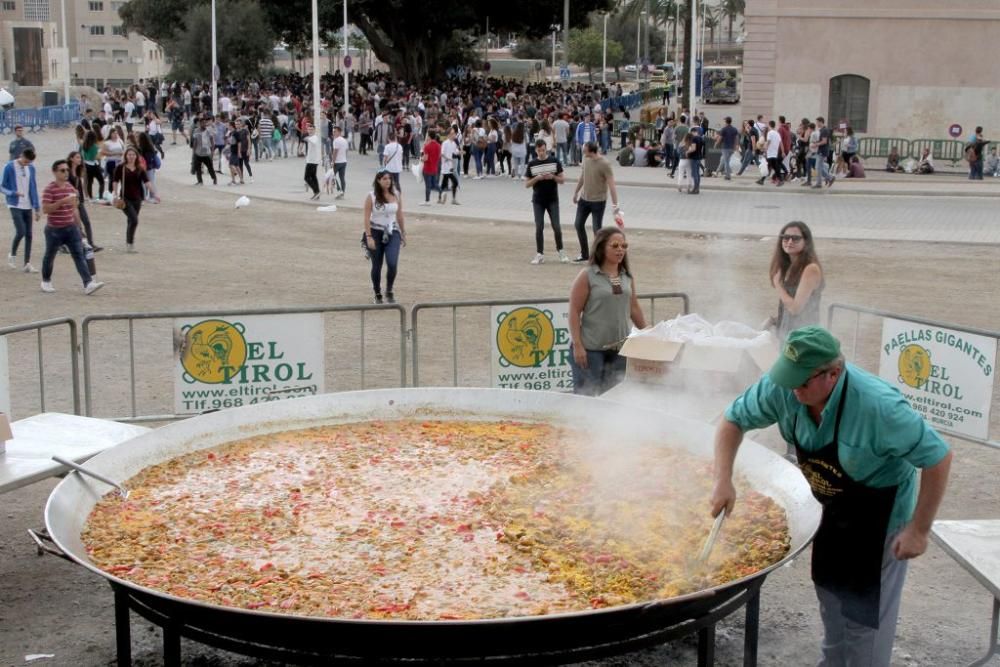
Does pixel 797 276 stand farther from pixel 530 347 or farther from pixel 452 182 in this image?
pixel 452 182

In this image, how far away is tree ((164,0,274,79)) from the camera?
68812mm

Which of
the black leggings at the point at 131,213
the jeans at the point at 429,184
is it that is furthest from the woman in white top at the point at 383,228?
the jeans at the point at 429,184

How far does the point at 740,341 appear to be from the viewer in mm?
8617

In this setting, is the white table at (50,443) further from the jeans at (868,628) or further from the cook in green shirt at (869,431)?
the jeans at (868,628)

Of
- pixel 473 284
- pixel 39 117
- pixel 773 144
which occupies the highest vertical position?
pixel 39 117

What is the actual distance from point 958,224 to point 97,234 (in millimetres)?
17184

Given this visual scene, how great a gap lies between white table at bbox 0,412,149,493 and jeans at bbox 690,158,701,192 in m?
24.0

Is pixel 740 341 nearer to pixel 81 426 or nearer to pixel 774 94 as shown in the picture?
pixel 81 426

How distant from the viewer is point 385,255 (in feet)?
51.7

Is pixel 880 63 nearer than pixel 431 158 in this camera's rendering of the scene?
No

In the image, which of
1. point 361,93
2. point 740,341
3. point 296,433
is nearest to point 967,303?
point 740,341

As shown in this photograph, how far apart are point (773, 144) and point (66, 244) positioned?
838 inches

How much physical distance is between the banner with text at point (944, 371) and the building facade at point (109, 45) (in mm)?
115975

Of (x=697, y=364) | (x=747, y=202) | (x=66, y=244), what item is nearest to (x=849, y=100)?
(x=747, y=202)
